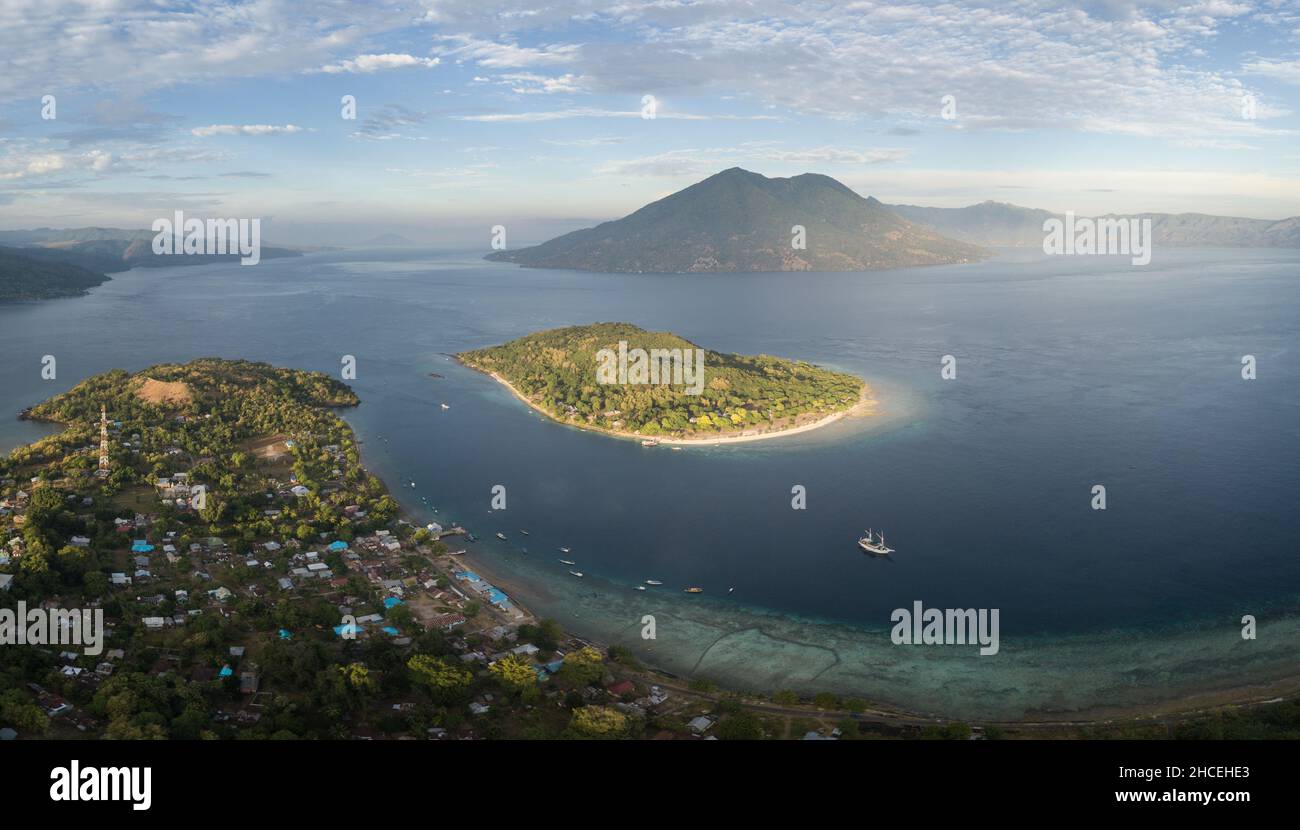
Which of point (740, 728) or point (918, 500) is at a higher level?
point (918, 500)

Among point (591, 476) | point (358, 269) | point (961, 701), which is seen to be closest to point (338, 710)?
point (961, 701)

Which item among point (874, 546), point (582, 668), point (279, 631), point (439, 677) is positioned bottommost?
point (582, 668)

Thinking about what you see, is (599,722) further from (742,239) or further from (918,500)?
(742,239)

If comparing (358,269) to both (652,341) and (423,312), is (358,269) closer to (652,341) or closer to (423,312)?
(423,312)

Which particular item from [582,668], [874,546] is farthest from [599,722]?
[874,546]

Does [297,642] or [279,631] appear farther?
[279,631]
